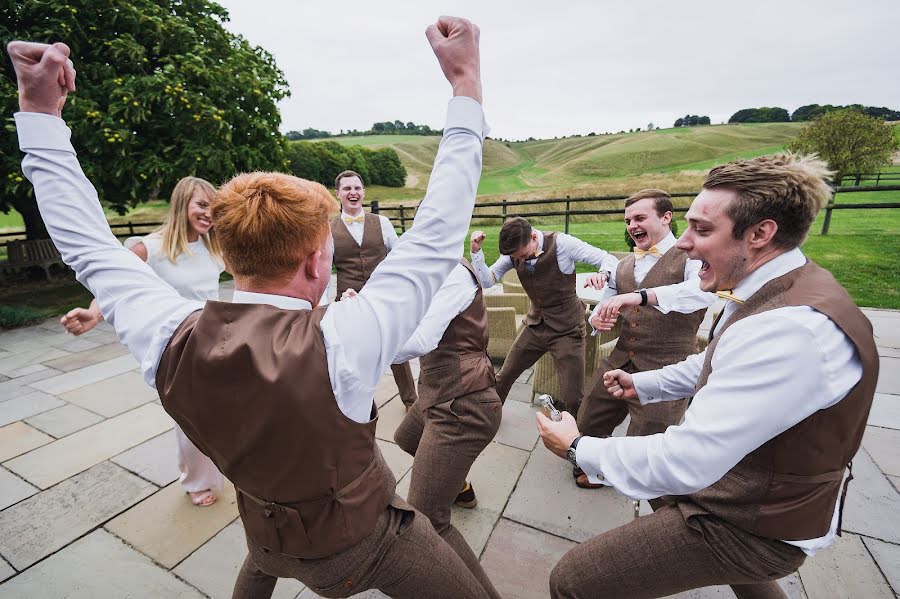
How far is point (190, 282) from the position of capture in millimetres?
2744

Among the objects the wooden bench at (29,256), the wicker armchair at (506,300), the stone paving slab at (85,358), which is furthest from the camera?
the wooden bench at (29,256)

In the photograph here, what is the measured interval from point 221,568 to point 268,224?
2219 mm

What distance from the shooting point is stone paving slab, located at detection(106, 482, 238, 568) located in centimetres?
244

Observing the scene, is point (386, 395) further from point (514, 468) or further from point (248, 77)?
point (248, 77)

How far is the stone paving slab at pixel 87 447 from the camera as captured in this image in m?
3.19

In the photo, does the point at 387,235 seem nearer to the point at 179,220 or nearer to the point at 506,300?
the point at 506,300

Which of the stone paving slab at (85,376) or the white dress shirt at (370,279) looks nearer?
the white dress shirt at (370,279)

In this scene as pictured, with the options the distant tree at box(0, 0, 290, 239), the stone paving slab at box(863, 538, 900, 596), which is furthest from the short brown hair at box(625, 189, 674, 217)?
the distant tree at box(0, 0, 290, 239)

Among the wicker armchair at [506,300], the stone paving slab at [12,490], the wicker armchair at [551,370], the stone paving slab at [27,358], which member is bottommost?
the stone paving slab at [27,358]

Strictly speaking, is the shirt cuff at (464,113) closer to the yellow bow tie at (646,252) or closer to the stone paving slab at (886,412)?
the yellow bow tie at (646,252)

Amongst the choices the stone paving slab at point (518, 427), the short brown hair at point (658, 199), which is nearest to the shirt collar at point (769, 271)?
the short brown hair at point (658, 199)

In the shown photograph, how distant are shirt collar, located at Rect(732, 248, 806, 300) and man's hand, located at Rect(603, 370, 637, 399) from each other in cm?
72

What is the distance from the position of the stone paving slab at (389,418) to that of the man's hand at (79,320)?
209 cm

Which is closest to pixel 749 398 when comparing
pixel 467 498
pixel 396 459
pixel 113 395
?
pixel 467 498
